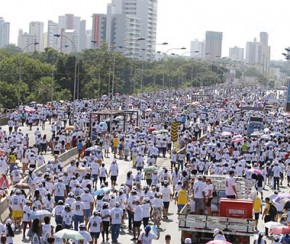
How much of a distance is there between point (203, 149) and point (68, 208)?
1750cm

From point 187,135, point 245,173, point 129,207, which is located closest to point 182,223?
point 129,207

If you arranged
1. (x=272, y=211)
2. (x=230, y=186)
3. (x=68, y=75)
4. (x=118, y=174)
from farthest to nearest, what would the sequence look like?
(x=68, y=75)
(x=118, y=174)
(x=230, y=186)
(x=272, y=211)

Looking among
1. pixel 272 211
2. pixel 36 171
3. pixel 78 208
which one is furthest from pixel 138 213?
pixel 36 171

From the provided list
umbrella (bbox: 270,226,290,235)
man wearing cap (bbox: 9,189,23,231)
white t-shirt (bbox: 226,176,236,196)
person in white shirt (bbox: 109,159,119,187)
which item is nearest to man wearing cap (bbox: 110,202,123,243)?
man wearing cap (bbox: 9,189,23,231)

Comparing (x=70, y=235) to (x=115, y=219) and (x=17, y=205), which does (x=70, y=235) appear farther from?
(x=17, y=205)

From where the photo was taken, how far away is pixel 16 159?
3341 cm

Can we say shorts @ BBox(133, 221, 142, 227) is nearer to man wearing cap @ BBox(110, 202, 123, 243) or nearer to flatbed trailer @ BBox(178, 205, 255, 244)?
man wearing cap @ BBox(110, 202, 123, 243)

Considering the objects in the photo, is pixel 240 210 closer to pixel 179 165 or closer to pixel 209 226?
pixel 209 226

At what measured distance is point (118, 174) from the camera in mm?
34469

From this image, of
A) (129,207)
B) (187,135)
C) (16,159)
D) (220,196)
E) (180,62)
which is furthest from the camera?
(180,62)

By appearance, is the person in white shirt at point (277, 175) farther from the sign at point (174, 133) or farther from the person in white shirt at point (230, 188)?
the sign at point (174, 133)

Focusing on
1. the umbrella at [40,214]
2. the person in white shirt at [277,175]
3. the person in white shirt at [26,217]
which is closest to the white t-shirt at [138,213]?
the person in white shirt at [26,217]

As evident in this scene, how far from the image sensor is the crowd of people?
835 inches

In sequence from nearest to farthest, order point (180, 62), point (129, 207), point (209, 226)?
point (209, 226), point (129, 207), point (180, 62)
